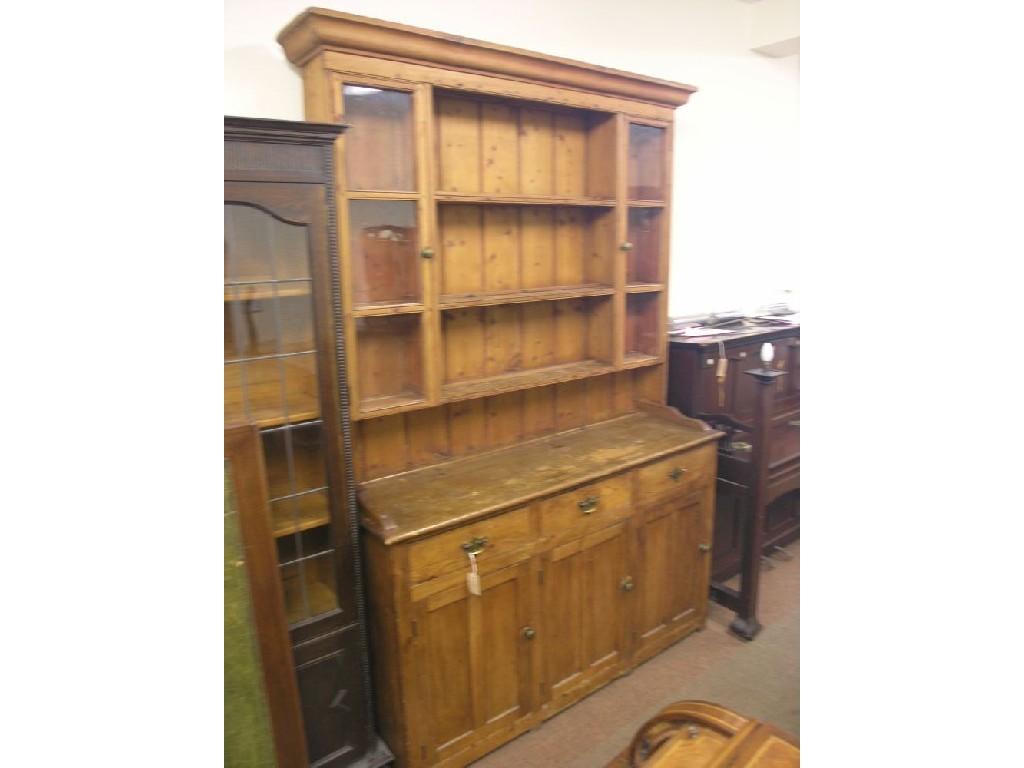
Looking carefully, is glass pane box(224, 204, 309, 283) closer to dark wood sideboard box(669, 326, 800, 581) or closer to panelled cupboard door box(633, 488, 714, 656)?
panelled cupboard door box(633, 488, 714, 656)

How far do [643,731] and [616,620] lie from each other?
920mm

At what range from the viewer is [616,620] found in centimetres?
227

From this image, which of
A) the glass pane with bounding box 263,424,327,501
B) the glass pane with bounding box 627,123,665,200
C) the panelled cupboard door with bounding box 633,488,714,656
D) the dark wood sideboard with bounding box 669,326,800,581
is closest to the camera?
the glass pane with bounding box 263,424,327,501

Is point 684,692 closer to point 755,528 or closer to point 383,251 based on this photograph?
point 755,528

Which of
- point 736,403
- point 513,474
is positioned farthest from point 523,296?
point 736,403

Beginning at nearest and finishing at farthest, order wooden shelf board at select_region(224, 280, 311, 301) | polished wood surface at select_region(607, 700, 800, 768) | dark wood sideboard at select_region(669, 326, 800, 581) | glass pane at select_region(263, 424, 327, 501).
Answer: polished wood surface at select_region(607, 700, 800, 768) → wooden shelf board at select_region(224, 280, 311, 301) → glass pane at select_region(263, 424, 327, 501) → dark wood sideboard at select_region(669, 326, 800, 581)

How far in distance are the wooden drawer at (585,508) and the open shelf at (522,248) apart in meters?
0.78

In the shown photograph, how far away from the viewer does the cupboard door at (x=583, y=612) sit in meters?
2.07

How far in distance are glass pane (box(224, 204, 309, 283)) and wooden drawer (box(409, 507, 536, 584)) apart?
81 cm

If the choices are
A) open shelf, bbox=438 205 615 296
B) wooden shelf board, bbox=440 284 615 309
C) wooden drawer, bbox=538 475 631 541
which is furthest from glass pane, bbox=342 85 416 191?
wooden drawer, bbox=538 475 631 541

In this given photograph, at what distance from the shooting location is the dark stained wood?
4.65 feet

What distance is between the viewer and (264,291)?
62.4 inches

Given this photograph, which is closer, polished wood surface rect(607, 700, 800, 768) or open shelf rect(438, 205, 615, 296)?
polished wood surface rect(607, 700, 800, 768)
